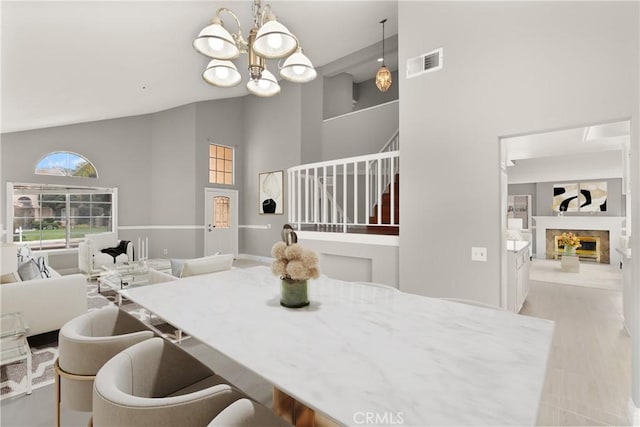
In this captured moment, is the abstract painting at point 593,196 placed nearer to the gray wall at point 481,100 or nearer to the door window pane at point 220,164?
the gray wall at point 481,100

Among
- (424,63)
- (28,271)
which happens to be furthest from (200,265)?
(424,63)

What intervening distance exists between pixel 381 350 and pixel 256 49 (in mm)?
1975

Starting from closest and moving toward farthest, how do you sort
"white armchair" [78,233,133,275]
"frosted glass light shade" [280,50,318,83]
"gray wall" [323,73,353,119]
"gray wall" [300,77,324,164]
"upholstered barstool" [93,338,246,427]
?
"upholstered barstool" [93,338,246,427] < "frosted glass light shade" [280,50,318,83] < "white armchair" [78,233,133,275] < "gray wall" [300,77,324,164] < "gray wall" [323,73,353,119]

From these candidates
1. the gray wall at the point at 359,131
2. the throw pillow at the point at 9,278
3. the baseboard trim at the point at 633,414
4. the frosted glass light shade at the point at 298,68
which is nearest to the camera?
the baseboard trim at the point at 633,414

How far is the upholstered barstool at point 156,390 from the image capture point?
0.86 meters

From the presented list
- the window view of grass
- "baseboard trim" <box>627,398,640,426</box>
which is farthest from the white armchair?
"baseboard trim" <box>627,398,640,426</box>

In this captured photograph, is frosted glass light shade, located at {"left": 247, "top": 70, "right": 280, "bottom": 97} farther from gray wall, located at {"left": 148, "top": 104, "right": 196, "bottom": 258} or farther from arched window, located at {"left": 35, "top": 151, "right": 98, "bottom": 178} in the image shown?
arched window, located at {"left": 35, "top": 151, "right": 98, "bottom": 178}

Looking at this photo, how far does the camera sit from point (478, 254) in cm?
271

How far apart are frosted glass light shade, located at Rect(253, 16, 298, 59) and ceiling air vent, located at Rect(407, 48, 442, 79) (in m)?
1.54

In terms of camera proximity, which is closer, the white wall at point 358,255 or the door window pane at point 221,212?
the white wall at point 358,255

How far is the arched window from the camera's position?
648 cm

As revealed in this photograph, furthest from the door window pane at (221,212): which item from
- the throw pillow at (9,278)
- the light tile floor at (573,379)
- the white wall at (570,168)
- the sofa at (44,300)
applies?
the white wall at (570,168)

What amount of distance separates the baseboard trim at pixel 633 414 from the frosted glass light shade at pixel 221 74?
3669mm

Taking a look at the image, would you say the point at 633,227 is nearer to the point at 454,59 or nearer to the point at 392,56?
the point at 454,59
